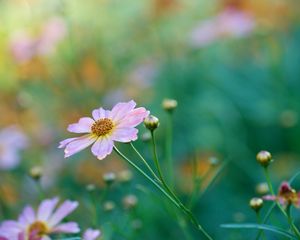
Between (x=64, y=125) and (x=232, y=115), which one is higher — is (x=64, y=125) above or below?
above

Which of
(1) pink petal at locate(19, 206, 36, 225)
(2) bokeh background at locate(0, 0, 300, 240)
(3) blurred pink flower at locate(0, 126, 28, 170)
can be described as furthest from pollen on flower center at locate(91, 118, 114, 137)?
(3) blurred pink flower at locate(0, 126, 28, 170)

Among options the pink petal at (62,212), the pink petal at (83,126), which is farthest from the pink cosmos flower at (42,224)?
the pink petal at (83,126)

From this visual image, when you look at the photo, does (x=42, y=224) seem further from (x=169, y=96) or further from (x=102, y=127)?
(x=169, y=96)

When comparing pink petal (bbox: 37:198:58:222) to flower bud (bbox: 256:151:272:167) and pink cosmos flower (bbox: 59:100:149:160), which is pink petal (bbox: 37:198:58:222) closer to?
pink cosmos flower (bbox: 59:100:149:160)

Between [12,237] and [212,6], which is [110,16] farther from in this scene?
[12,237]

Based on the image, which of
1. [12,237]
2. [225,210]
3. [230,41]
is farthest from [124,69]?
[12,237]

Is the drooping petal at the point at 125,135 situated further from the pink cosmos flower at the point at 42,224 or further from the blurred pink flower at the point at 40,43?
the blurred pink flower at the point at 40,43

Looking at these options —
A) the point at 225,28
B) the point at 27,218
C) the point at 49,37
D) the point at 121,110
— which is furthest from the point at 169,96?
the point at 121,110

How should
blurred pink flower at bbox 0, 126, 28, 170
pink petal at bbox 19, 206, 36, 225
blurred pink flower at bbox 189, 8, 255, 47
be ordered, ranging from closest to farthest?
pink petal at bbox 19, 206, 36, 225 → blurred pink flower at bbox 0, 126, 28, 170 → blurred pink flower at bbox 189, 8, 255, 47
